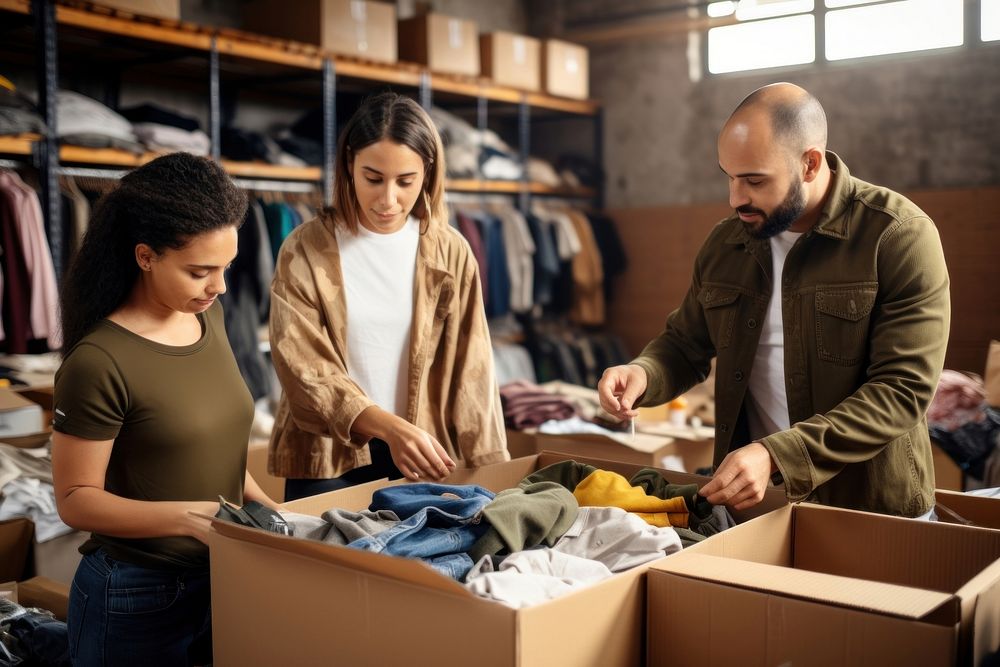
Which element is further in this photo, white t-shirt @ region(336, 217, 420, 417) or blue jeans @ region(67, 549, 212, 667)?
white t-shirt @ region(336, 217, 420, 417)

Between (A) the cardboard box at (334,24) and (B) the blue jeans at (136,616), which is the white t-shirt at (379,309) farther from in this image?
(A) the cardboard box at (334,24)

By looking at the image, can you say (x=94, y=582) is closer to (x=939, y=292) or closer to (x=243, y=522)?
(x=243, y=522)

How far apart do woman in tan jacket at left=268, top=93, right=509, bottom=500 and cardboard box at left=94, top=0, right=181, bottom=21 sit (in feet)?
9.35

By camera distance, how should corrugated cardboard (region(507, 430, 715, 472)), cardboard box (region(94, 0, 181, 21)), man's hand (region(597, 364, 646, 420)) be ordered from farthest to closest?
1. cardboard box (region(94, 0, 181, 21))
2. corrugated cardboard (region(507, 430, 715, 472))
3. man's hand (region(597, 364, 646, 420))

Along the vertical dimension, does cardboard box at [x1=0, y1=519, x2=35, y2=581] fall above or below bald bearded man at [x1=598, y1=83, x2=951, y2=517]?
below

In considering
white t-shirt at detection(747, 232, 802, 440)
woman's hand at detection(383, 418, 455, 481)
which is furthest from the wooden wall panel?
woman's hand at detection(383, 418, 455, 481)

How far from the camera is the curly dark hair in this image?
140 centimetres

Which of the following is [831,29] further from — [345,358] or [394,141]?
[345,358]

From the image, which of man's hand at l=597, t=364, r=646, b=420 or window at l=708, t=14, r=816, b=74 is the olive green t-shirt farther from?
window at l=708, t=14, r=816, b=74

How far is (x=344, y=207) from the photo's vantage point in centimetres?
201

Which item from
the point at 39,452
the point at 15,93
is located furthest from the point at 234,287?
the point at 39,452

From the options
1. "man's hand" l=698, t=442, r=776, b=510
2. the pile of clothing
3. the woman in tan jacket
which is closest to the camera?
the pile of clothing

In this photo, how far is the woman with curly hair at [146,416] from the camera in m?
1.32

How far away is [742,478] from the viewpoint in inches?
56.2
